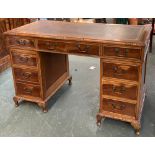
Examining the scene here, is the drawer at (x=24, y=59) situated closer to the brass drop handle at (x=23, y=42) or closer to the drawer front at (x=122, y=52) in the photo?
the brass drop handle at (x=23, y=42)

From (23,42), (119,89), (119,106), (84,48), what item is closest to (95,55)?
(84,48)

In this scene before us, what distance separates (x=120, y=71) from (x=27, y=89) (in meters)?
0.96

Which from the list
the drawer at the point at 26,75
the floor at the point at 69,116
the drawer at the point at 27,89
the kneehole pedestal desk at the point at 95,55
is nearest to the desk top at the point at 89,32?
the kneehole pedestal desk at the point at 95,55

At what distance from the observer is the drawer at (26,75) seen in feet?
7.63

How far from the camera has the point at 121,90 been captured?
199 centimetres

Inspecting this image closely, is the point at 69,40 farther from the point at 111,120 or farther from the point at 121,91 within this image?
the point at 111,120

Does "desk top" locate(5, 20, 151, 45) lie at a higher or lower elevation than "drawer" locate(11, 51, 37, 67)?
higher

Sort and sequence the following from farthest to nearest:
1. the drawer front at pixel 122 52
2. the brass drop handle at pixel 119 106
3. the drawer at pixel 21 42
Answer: the drawer at pixel 21 42, the brass drop handle at pixel 119 106, the drawer front at pixel 122 52

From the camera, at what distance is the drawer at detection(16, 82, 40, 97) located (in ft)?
7.82

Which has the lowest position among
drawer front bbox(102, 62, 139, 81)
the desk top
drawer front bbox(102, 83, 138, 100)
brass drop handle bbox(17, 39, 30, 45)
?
drawer front bbox(102, 83, 138, 100)

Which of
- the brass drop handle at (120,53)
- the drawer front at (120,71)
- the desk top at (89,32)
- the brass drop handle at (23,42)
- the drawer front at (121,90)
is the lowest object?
the drawer front at (121,90)

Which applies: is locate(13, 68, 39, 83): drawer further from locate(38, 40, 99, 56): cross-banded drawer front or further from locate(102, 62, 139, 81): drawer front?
locate(102, 62, 139, 81): drawer front

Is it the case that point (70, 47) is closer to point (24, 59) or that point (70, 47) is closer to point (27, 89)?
point (24, 59)

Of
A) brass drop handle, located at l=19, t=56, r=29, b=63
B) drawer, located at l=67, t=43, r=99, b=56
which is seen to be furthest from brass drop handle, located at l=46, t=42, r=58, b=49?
brass drop handle, located at l=19, t=56, r=29, b=63
